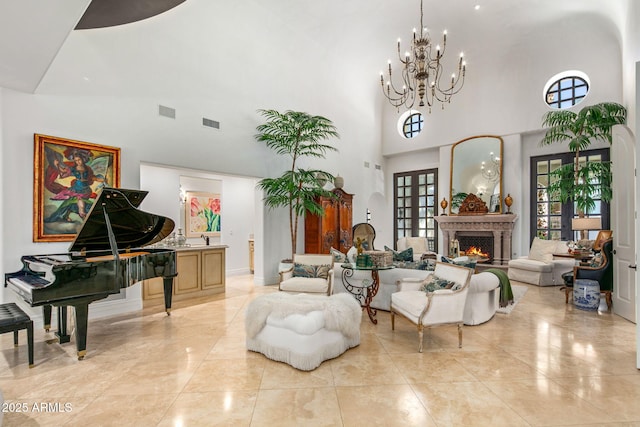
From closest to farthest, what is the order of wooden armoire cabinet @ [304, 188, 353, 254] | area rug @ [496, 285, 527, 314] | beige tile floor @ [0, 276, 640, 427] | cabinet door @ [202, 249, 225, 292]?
beige tile floor @ [0, 276, 640, 427] → area rug @ [496, 285, 527, 314] → cabinet door @ [202, 249, 225, 292] → wooden armoire cabinet @ [304, 188, 353, 254]

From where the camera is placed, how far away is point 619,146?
4.66m

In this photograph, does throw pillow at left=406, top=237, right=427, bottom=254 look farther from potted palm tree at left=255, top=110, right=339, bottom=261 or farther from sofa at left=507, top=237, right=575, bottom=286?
potted palm tree at left=255, top=110, right=339, bottom=261

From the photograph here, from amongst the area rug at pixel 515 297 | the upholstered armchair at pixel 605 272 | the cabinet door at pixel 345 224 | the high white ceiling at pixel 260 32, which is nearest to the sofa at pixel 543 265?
the area rug at pixel 515 297

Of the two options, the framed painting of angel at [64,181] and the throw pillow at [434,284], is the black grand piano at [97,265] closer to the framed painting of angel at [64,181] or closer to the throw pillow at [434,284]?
the framed painting of angel at [64,181]

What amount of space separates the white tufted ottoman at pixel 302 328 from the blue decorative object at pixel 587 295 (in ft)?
12.9

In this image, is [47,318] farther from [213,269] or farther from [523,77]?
[523,77]

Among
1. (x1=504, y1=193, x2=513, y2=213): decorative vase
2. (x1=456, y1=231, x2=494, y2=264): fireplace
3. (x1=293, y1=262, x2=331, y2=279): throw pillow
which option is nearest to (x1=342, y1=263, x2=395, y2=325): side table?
(x1=293, y1=262, x2=331, y2=279): throw pillow

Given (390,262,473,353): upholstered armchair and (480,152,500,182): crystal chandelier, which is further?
(480,152,500,182): crystal chandelier

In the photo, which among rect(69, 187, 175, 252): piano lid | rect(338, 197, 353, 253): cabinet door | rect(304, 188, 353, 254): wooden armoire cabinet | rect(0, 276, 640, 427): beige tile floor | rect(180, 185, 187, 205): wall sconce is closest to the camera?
rect(0, 276, 640, 427): beige tile floor

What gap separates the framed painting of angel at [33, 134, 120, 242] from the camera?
13.4 ft

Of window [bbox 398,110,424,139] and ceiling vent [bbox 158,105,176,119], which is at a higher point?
window [bbox 398,110,424,139]

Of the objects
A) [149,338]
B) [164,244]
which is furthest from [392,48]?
[149,338]

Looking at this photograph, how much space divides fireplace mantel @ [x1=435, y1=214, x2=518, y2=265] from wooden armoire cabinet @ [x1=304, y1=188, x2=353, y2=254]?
3073 mm

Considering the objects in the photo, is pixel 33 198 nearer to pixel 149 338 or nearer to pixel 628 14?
pixel 149 338
